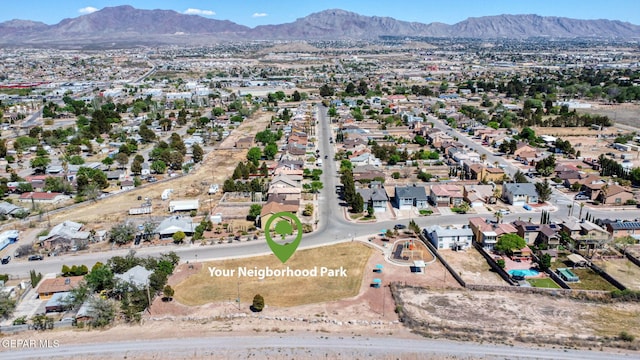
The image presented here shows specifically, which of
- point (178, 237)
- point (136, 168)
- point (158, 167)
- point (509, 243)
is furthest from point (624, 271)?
point (136, 168)

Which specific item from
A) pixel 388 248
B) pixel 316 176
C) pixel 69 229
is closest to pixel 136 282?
pixel 69 229

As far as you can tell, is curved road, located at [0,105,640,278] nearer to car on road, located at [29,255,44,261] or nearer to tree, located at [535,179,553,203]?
car on road, located at [29,255,44,261]

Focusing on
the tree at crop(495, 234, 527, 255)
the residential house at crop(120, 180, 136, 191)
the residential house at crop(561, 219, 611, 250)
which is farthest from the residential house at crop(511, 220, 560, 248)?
the residential house at crop(120, 180, 136, 191)

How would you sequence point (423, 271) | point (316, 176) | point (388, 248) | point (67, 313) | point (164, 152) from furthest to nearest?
point (164, 152)
point (316, 176)
point (388, 248)
point (423, 271)
point (67, 313)

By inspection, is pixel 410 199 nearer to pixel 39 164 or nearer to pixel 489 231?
pixel 489 231

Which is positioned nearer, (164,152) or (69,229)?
(69,229)

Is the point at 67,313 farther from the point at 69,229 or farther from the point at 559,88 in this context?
the point at 559,88

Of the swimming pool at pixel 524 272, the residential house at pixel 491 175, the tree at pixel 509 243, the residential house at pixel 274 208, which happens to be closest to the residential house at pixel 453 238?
the tree at pixel 509 243
